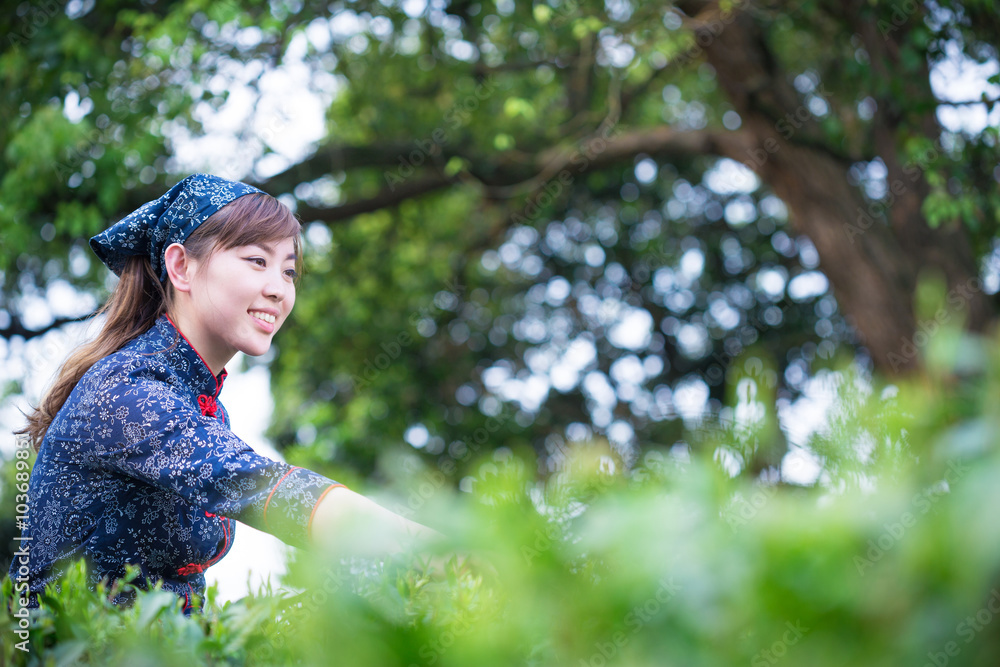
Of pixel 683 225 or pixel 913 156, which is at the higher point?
pixel 913 156

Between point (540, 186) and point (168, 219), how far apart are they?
595 cm

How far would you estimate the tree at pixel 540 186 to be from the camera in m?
5.88

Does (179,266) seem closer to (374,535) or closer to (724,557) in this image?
(374,535)

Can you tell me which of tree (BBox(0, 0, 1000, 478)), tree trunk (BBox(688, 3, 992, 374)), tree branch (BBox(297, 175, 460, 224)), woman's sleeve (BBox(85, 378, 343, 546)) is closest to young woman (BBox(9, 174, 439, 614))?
woman's sleeve (BBox(85, 378, 343, 546))

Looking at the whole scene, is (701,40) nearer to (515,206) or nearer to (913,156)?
(913,156)

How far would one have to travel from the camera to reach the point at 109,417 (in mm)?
1794

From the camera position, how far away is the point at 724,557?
66cm

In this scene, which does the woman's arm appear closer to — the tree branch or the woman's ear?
the woman's ear

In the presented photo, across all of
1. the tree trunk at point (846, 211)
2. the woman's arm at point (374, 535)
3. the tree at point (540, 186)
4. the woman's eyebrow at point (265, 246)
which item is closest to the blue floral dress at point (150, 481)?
the woman's eyebrow at point (265, 246)

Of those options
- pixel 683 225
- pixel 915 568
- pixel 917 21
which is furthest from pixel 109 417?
pixel 683 225

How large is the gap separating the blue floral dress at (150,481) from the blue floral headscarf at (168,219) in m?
0.20

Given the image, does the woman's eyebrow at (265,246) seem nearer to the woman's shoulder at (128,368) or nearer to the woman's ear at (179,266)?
the woman's ear at (179,266)

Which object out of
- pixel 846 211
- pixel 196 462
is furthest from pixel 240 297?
pixel 846 211

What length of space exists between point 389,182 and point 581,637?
7554 mm
